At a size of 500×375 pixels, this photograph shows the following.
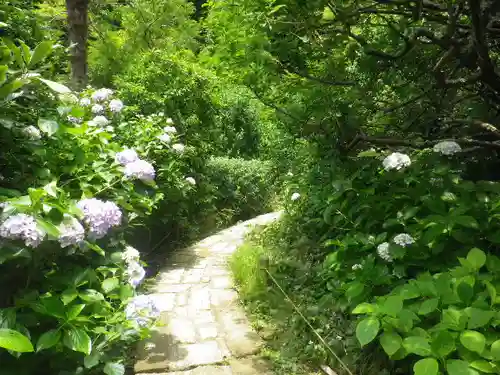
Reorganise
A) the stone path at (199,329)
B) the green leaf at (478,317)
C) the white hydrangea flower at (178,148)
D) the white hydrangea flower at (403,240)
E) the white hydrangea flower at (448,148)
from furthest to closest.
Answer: the white hydrangea flower at (178,148)
the stone path at (199,329)
the white hydrangea flower at (448,148)
the white hydrangea flower at (403,240)
the green leaf at (478,317)

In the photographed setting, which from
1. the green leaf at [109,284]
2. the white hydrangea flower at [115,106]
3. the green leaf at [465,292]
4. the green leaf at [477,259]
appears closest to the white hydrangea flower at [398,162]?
the green leaf at [477,259]

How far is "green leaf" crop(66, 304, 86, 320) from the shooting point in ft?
5.20

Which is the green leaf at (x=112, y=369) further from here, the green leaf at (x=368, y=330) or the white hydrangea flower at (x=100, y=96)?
the white hydrangea flower at (x=100, y=96)

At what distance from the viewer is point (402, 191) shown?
246cm

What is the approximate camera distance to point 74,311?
5.24 ft

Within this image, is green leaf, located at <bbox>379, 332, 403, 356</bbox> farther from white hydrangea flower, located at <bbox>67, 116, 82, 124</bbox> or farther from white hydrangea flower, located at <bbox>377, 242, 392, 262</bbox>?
white hydrangea flower, located at <bbox>67, 116, 82, 124</bbox>

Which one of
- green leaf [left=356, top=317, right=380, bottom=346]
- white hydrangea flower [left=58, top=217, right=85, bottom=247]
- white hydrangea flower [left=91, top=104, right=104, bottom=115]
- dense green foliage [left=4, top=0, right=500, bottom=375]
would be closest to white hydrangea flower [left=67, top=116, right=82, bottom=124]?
dense green foliage [left=4, top=0, right=500, bottom=375]

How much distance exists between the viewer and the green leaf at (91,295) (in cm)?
167


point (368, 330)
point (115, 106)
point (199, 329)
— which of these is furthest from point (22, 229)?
point (115, 106)

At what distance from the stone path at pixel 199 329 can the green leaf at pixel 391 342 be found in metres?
1.05

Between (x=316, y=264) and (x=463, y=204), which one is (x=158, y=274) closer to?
(x=316, y=264)

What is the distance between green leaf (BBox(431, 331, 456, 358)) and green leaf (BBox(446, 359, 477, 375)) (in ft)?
0.14

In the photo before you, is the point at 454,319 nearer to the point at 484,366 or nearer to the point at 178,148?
the point at 484,366

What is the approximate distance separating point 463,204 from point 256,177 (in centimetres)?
458
